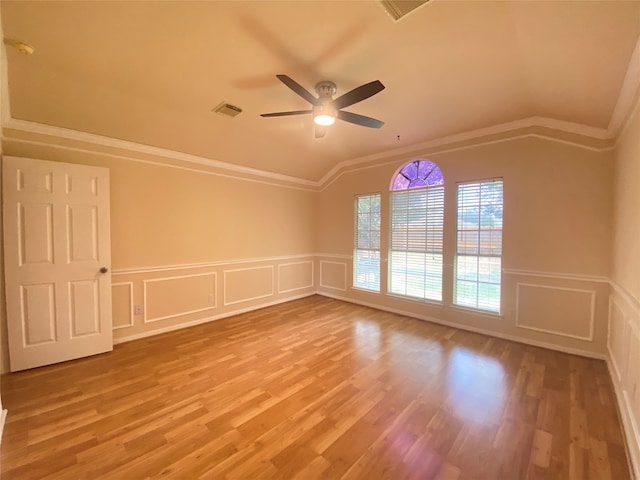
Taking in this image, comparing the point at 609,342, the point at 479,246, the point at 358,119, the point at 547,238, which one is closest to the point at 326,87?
the point at 358,119

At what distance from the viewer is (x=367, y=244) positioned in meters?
5.28

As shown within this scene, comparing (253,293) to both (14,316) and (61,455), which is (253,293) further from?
(61,455)

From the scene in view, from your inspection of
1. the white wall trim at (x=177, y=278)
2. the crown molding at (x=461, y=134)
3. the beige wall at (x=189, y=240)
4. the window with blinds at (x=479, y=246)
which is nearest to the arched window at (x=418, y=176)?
the crown molding at (x=461, y=134)

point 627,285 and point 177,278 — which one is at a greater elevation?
point 627,285

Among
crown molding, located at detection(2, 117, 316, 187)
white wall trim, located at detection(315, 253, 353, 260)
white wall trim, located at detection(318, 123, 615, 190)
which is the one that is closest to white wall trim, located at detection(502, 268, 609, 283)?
white wall trim, located at detection(318, 123, 615, 190)

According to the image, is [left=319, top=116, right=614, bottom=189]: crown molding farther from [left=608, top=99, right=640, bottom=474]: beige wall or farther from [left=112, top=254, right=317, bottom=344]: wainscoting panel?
[left=112, top=254, right=317, bottom=344]: wainscoting panel

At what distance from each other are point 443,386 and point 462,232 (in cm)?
232

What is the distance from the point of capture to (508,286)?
3641 mm

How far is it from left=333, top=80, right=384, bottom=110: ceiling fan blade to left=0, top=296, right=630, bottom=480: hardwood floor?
104 inches

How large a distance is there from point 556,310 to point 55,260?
5884mm

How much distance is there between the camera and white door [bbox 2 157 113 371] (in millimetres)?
2705

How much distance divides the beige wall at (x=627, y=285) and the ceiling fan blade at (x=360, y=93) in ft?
6.68

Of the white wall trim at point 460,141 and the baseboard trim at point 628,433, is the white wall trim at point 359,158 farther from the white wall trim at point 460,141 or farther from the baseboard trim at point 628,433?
the baseboard trim at point 628,433

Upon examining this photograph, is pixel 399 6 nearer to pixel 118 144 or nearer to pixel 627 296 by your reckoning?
pixel 627 296
